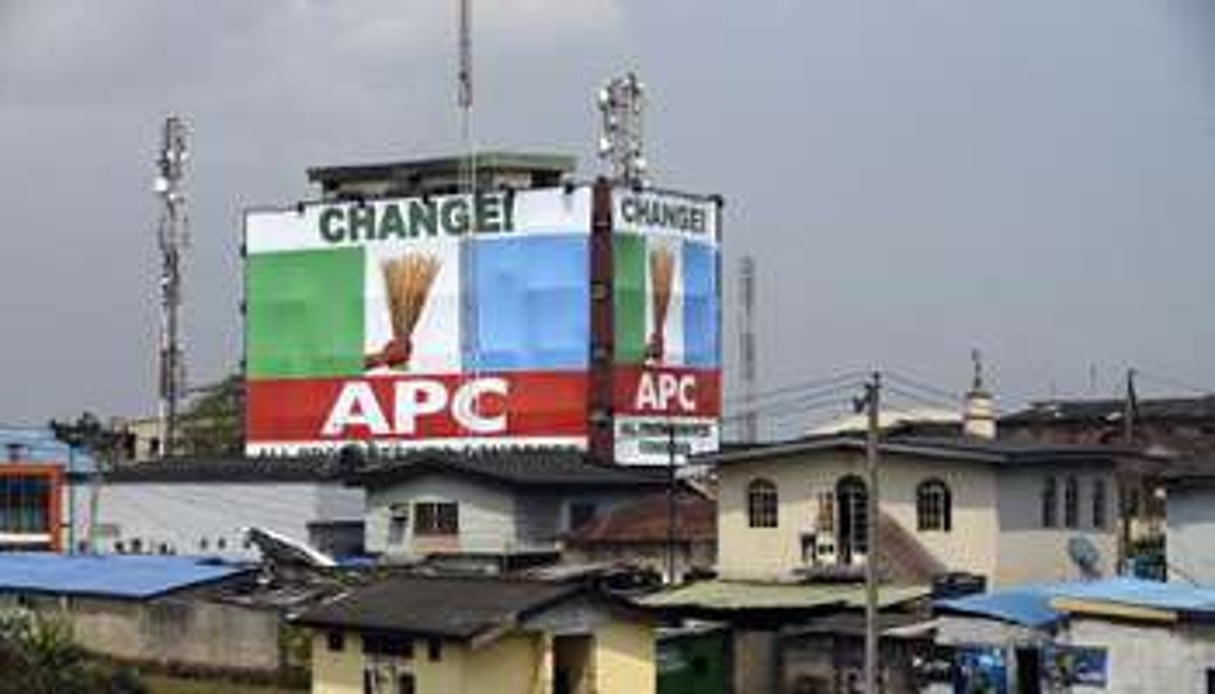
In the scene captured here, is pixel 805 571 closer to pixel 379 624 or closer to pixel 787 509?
pixel 787 509

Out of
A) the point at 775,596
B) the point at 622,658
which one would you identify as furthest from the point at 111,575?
the point at 622,658

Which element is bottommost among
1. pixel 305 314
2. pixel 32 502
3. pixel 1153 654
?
pixel 1153 654

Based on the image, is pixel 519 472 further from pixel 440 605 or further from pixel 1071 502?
pixel 440 605

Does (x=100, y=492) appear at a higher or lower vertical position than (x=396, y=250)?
lower

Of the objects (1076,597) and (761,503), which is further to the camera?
(761,503)

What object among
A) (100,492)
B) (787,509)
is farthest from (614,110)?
(787,509)

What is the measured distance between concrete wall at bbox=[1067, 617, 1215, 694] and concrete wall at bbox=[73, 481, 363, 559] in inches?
1069

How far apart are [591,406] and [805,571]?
2204cm

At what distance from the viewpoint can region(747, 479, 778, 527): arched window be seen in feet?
113

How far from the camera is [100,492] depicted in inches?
2128

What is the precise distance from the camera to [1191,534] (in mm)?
31469

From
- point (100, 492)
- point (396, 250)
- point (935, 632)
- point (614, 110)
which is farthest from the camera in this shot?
point (614, 110)

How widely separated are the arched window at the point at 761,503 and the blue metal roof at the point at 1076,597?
278 inches

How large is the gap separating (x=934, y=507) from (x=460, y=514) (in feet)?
47.4
